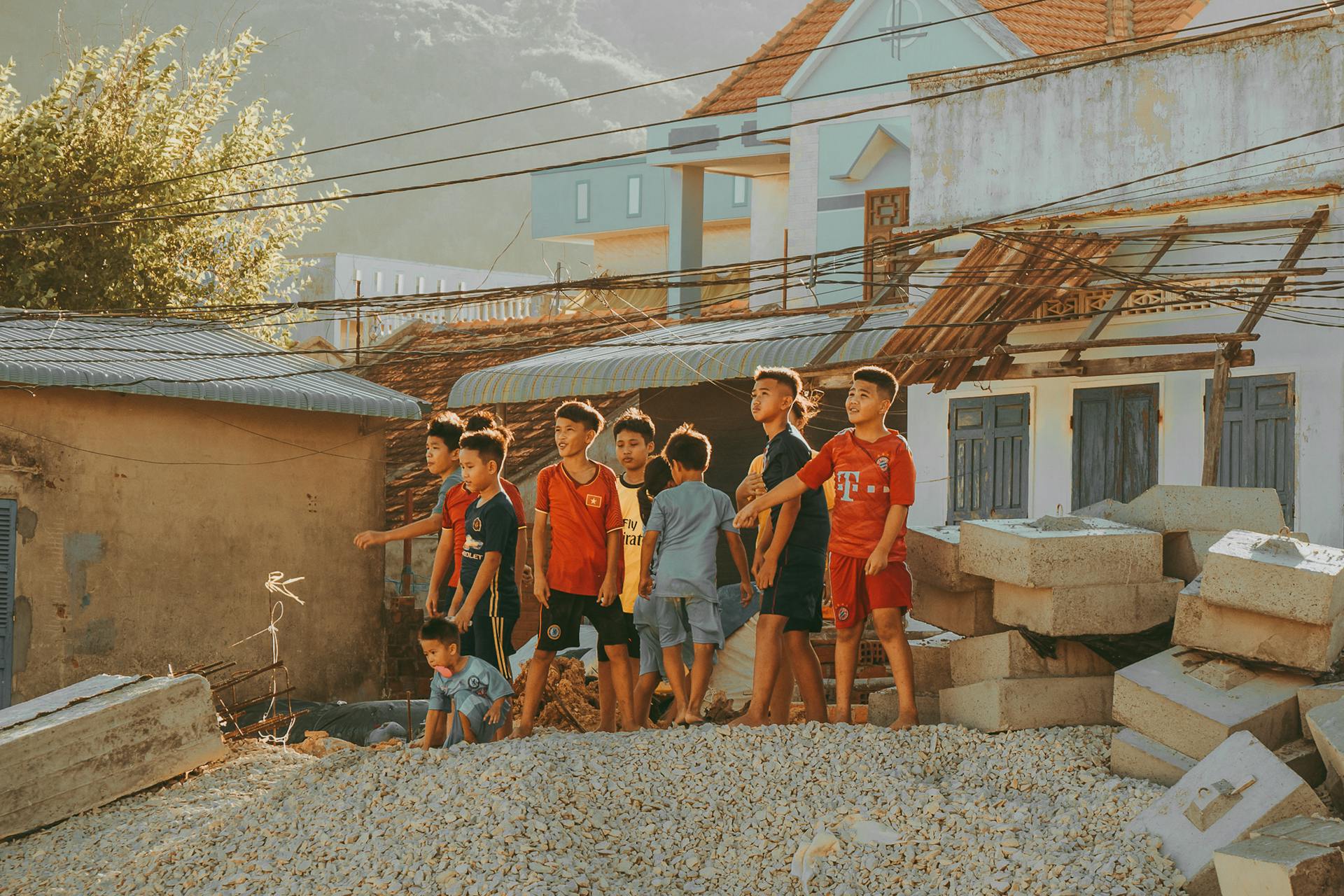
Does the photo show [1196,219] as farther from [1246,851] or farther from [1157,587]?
[1246,851]

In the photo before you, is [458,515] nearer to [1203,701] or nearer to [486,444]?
[486,444]

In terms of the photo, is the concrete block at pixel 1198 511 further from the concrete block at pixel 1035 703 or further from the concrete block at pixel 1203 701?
the concrete block at pixel 1203 701

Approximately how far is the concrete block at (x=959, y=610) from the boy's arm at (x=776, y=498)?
3.03 ft

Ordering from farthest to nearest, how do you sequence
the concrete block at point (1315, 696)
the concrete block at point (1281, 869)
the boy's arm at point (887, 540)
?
the boy's arm at point (887, 540) < the concrete block at point (1315, 696) < the concrete block at point (1281, 869)

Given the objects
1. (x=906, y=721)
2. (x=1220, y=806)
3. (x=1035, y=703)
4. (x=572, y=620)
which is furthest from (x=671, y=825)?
(x=1220, y=806)

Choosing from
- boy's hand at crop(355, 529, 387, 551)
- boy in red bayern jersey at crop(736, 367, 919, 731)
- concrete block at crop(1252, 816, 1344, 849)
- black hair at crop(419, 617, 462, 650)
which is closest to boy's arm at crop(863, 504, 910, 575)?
boy in red bayern jersey at crop(736, 367, 919, 731)

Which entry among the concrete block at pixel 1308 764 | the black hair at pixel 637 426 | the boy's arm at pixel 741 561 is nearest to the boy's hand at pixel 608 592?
the boy's arm at pixel 741 561

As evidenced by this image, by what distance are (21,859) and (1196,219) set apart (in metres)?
10.6

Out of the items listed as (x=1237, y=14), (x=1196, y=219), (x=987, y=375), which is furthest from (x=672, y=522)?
(x=1237, y=14)

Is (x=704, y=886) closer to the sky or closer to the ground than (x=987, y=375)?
closer to the ground

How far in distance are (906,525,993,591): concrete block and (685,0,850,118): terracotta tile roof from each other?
597 inches

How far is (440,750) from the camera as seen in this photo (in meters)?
7.43

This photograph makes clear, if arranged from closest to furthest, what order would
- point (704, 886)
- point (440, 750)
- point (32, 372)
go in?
point (704, 886) → point (440, 750) → point (32, 372)

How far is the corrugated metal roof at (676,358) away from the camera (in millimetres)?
15555
